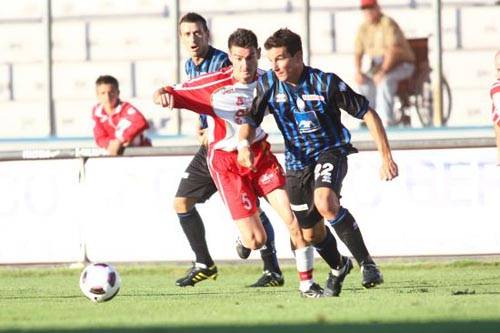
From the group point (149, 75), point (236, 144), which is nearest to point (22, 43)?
point (149, 75)

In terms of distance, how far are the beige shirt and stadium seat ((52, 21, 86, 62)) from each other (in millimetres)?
3661

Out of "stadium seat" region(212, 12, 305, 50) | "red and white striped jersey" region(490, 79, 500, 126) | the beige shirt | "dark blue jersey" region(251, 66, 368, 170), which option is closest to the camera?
"dark blue jersey" region(251, 66, 368, 170)

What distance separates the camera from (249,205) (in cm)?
1035

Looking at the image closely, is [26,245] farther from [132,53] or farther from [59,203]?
[132,53]

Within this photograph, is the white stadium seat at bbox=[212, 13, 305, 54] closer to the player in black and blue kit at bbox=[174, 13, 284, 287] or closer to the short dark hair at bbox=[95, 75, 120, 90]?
the short dark hair at bbox=[95, 75, 120, 90]

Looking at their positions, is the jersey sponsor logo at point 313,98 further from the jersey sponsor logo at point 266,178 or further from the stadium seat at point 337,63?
the stadium seat at point 337,63

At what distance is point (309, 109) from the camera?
9.36m

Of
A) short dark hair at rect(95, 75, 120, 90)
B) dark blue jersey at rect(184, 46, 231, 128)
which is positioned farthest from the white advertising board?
dark blue jersey at rect(184, 46, 231, 128)

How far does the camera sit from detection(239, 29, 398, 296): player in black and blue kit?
9180 mm

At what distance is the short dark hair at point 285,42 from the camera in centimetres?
915

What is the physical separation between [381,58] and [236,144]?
17.0ft

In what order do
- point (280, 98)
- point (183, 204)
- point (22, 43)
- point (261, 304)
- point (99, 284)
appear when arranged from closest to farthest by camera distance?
point (261, 304) → point (99, 284) → point (280, 98) → point (183, 204) → point (22, 43)

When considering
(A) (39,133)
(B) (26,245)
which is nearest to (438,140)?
(B) (26,245)

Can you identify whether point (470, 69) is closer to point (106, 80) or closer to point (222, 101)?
point (106, 80)
